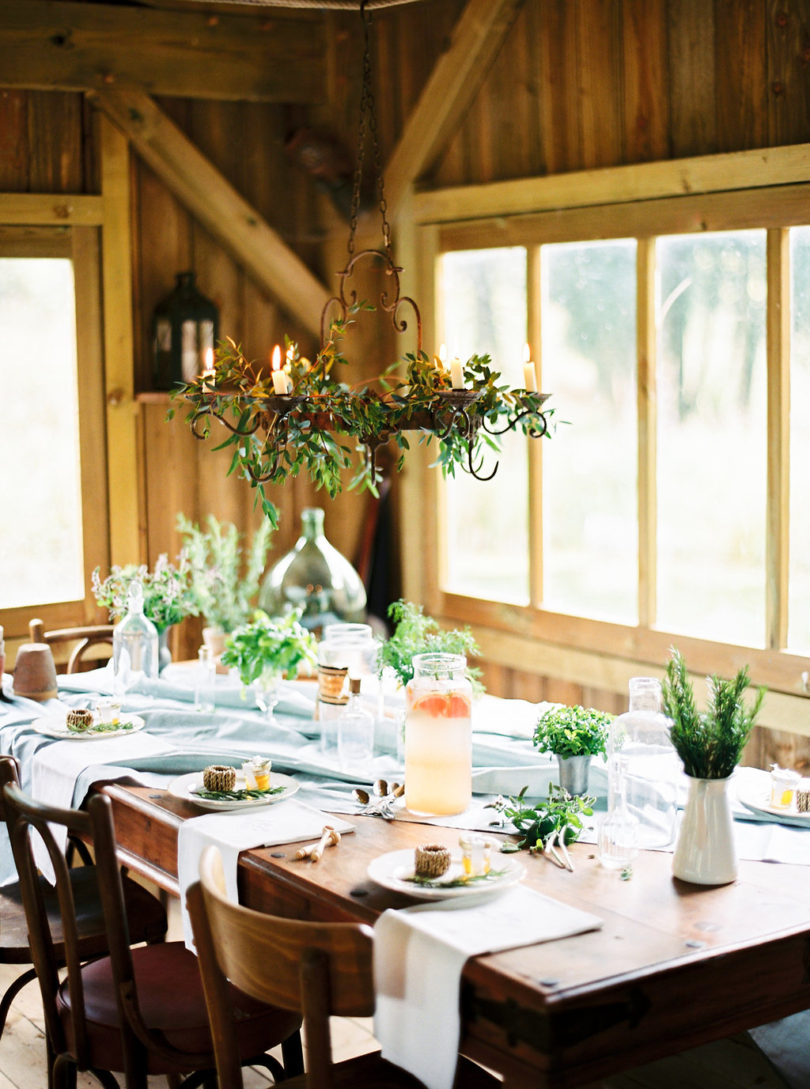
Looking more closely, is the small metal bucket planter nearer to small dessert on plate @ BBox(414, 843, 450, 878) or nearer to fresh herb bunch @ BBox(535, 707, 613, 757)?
fresh herb bunch @ BBox(535, 707, 613, 757)

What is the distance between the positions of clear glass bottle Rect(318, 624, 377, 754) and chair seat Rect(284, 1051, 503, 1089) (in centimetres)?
89

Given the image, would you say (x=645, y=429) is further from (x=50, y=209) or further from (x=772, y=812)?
(x=50, y=209)

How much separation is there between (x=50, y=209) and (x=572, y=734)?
303cm

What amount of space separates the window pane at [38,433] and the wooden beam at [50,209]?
13 cm

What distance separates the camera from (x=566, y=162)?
170 inches

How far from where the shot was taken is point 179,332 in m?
4.89

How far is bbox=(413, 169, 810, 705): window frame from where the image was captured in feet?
12.1

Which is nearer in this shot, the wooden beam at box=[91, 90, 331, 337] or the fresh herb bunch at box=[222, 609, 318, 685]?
the fresh herb bunch at box=[222, 609, 318, 685]

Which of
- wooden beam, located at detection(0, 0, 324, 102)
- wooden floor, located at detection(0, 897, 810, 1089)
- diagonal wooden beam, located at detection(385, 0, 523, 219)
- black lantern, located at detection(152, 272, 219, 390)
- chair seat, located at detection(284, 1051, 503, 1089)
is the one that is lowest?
wooden floor, located at detection(0, 897, 810, 1089)

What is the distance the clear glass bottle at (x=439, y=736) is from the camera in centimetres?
250

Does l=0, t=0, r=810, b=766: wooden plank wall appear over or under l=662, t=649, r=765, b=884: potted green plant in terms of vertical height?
over

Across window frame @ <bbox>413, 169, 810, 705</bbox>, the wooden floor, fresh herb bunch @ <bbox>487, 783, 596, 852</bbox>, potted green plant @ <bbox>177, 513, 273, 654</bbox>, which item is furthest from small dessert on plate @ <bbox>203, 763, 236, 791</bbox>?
potted green plant @ <bbox>177, 513, 273, 654</bbox>

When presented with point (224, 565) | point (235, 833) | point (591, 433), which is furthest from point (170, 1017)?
point (224, 565)

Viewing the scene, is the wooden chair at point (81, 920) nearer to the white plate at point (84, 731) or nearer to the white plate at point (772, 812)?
the white plate at point (84, 731)
